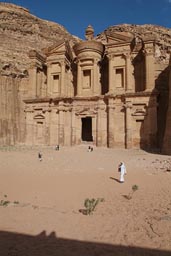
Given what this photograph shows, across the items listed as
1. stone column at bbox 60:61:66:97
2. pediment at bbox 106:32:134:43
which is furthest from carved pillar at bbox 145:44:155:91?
stone column at bbox 60:61:66:97

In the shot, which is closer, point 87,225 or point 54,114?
point 87,225

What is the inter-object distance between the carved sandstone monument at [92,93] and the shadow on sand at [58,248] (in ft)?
60.0

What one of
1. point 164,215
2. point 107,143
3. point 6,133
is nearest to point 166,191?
point 164,215

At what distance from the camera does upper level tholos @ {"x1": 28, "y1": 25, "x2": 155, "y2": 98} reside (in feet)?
81.7

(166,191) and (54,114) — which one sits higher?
(54,114)

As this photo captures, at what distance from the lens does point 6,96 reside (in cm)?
2661

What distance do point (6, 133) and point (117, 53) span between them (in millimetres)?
15571

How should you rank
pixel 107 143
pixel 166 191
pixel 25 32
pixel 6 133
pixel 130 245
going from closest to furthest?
pixel 130 245
pixel 166 191
pixel 107 143
pixel 6 133
pixel 25 32

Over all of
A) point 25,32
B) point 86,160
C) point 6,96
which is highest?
point 25,32

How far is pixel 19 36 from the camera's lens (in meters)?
33.3

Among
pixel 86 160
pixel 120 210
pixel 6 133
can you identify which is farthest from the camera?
pixel 6 133

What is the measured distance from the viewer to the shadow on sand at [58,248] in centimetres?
416

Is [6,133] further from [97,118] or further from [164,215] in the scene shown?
[164,215]

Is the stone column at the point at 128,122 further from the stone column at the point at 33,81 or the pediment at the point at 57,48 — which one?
the stone column at the point at 33,81
